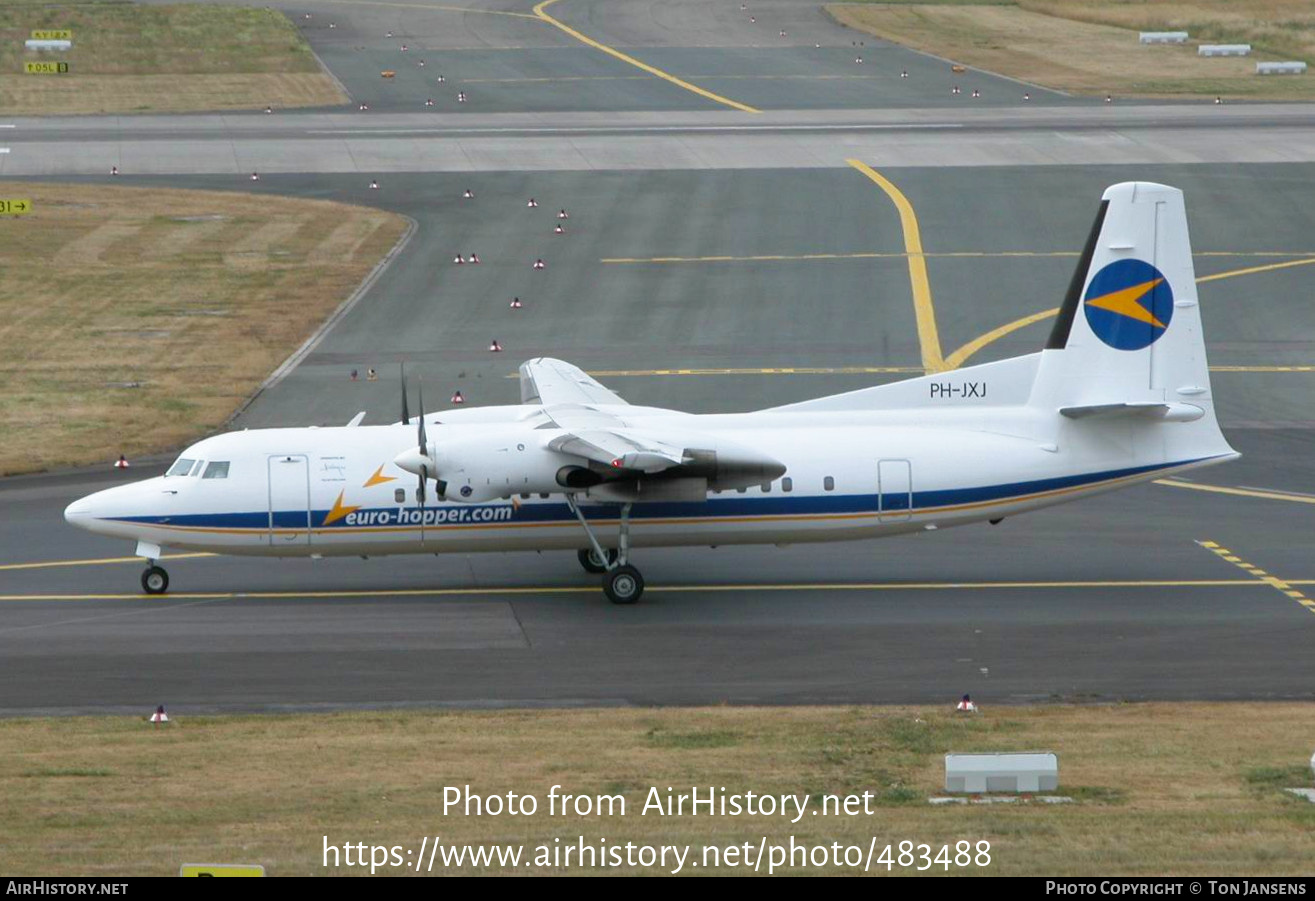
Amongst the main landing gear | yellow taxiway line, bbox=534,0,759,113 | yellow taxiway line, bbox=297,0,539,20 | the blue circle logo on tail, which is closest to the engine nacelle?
the main landing gear

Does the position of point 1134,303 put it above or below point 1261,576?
above

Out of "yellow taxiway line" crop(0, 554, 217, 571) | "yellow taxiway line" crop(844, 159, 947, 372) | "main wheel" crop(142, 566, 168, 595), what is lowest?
"yellow taxiway line" crop(0, 554, 217, 571)

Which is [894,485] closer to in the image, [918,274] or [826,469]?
[826,469]

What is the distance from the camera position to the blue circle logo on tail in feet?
93.1

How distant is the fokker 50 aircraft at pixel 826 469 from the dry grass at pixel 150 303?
10467 millimetres

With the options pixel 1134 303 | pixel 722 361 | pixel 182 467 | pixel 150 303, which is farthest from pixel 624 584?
pixel 150 303

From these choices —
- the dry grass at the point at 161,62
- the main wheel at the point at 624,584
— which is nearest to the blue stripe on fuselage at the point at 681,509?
the main wheel at the point at 624,584

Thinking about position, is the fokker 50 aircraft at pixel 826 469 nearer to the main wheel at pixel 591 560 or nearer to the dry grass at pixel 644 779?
the main wheel at pixel 591 560

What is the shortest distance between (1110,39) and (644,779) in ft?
306

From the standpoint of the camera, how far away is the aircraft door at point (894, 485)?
28.1 meters

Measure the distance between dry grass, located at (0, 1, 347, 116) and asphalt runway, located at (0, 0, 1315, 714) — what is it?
4807mm

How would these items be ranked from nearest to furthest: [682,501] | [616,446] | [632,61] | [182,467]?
[616,446] < [682,501] < [182,467] < [632,61]

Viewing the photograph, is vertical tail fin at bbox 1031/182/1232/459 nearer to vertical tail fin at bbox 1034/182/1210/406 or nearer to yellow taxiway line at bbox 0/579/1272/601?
vertical tail fin at bbox 1034/182/1210/406

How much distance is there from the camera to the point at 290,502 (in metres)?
28.3
